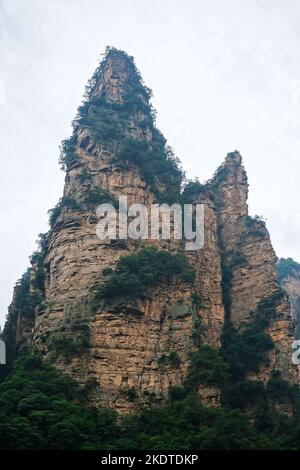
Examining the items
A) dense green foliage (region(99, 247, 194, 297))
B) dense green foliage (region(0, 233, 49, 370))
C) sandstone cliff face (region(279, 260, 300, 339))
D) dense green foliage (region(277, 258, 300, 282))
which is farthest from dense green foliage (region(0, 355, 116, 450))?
dense green foliage (region(277, 258, 300, 282))

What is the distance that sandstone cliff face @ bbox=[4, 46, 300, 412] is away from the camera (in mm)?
33125

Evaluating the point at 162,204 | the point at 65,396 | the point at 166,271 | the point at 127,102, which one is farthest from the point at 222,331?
the point at 127,102

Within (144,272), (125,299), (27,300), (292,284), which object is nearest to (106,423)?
(125,299)

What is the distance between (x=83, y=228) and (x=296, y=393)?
1595 cm

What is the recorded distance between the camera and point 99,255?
3712 cm

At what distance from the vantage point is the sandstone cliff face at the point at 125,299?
109 ft

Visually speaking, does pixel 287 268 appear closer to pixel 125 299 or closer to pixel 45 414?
pixel 125 299

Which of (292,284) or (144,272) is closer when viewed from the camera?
(144,272)

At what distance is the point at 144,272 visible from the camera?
3644cm

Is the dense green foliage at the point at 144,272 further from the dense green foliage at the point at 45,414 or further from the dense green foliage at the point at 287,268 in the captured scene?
the dense green foliage at the point at 287,268

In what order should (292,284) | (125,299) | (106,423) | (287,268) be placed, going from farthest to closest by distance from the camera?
(287,268)
(292,284)
(125,299)
(106,423)

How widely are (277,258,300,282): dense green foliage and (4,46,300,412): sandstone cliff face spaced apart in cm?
2042

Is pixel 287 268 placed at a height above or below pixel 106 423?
above

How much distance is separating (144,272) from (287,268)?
33.8 metres
